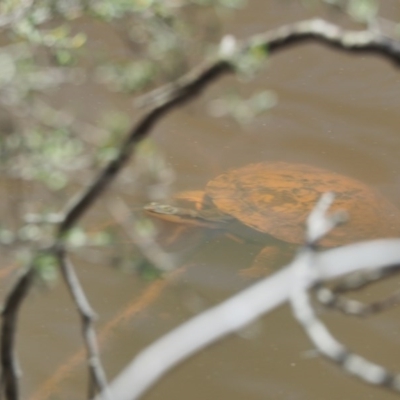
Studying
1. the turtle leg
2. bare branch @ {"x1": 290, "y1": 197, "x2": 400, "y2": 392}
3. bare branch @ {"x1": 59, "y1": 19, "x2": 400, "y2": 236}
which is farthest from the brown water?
bare branch @ {"x1": 290, "y1": 197, "x2": 400, "y2": 392}

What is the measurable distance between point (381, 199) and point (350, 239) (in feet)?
0.81

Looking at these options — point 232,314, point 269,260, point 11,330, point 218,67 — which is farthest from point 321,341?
point 269,260

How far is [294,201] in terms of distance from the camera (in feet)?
9.16

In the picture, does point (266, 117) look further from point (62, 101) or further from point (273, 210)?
point (62, 101)

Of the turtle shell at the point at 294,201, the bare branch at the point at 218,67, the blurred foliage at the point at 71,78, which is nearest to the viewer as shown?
the bare branch at the point at 218,67

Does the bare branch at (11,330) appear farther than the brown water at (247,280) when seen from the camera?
No

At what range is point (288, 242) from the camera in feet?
8.53

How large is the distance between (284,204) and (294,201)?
42 millimetres

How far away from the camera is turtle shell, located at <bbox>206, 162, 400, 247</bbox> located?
2594mm

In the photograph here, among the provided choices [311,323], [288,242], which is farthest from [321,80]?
[311,323]

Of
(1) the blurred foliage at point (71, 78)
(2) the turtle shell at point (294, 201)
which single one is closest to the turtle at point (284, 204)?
(2) the turtle shell at point (294, 201)

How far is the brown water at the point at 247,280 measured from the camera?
6.57ft

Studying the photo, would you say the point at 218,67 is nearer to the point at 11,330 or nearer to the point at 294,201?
the point at 11,330

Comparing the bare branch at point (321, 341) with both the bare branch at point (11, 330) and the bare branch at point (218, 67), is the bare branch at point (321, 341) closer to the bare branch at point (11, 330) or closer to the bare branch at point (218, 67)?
the bare branch at point (218, 67)
